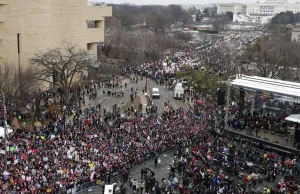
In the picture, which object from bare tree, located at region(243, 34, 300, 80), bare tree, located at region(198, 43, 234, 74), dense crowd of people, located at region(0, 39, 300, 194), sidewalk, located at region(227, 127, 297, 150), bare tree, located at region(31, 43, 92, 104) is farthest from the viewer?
bare tree, located at region(198, 43, 234, 74)

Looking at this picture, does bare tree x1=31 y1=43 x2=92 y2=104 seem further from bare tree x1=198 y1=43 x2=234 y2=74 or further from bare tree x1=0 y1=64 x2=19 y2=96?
bare tree x1=198 y1=43 x2=234 y2=74

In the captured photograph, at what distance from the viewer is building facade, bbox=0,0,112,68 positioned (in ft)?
115

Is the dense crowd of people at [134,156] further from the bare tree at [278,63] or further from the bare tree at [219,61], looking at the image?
the bare tree at [219,61]

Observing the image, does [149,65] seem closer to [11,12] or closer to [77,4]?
[77,4]

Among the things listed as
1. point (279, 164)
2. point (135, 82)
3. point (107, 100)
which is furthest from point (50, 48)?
point (279, 164)

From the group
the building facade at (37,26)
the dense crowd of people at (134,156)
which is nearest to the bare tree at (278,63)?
the dense crowd of people at (134,156)

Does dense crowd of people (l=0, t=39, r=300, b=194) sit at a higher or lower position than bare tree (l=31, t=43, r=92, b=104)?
lower

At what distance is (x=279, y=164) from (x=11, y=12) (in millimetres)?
27150

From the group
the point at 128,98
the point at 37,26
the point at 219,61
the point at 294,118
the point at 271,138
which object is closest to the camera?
the point at 294,118

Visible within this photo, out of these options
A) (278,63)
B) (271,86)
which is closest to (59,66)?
(271,86)

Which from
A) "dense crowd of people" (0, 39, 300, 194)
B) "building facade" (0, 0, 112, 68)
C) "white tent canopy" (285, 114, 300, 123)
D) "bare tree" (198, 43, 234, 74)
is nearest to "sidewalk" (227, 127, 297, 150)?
"dense crowd of people" (0, 39, 300, 194)

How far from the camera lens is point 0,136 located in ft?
75.9

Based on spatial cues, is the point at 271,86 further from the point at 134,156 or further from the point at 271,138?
the point at 134,156

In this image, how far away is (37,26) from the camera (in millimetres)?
37625
